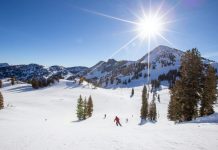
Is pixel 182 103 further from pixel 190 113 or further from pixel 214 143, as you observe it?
pixel 214 143

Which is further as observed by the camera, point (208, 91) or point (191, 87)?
point (208, 91)

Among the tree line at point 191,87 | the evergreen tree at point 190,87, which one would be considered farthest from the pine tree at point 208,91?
the evergreen tree at point 190,87

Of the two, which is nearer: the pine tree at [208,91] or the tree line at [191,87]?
the tree line at [191,87]

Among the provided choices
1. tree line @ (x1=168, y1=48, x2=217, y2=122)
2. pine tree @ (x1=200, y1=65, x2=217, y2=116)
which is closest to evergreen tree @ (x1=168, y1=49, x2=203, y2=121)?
tree line @ (x1=168, y1=48, x2=217, y2=122)

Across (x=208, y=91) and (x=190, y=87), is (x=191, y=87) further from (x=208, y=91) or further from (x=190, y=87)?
(x=208, y=91)

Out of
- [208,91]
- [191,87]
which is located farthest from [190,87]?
[208,91]

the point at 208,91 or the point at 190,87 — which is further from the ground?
the point at 190,87

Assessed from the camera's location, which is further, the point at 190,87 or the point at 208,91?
the point at 208,91

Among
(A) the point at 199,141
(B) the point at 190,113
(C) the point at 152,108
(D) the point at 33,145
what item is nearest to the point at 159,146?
(A) the point at 199,141

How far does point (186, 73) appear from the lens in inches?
1151

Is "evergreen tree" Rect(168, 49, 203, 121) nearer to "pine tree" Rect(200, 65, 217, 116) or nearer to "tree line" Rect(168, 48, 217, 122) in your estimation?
"tree line" Rect(168, 48, 217, 122)

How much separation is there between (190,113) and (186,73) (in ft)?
19.8

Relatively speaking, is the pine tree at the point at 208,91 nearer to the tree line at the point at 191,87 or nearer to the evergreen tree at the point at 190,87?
the tree line at the point at 191,87

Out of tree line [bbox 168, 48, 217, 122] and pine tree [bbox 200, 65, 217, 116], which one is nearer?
tree line [bbox 168, 48, 217, 122]
